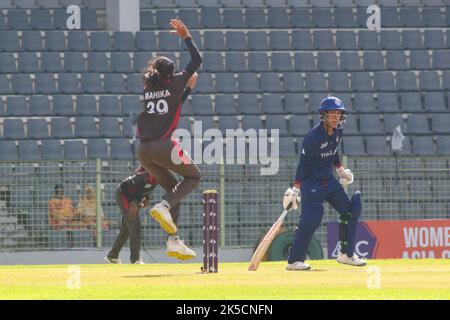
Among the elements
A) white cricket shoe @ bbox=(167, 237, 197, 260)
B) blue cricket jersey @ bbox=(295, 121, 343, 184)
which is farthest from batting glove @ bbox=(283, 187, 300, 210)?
white cricket shoe @ bbox=(167, 237, 197, 260)

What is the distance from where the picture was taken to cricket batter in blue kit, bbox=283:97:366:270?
13586 mm

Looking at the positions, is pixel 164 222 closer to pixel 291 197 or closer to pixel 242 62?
pixel 291 197

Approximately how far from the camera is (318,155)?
13.6m

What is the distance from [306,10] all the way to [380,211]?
1056 centimetres

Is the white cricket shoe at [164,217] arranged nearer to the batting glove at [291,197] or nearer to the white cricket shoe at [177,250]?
the white cricket shoe at [177,250]

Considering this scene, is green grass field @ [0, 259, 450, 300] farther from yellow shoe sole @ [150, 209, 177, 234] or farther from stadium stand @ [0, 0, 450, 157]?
stadium stand @ [0, 0, 450, 157]

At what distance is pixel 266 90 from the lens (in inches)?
1129

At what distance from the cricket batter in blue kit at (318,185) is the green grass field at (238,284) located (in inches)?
15.0

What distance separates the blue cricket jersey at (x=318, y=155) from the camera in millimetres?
13578

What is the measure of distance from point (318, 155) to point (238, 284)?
3.24m

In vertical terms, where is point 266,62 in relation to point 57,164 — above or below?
above
